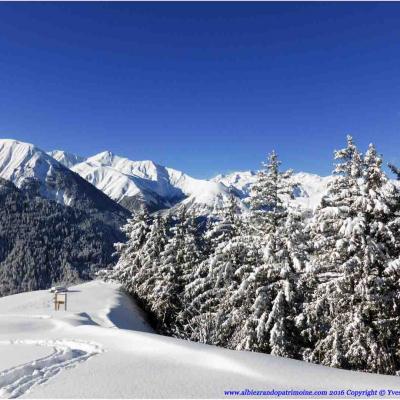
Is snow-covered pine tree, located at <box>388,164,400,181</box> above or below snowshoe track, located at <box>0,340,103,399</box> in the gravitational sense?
above

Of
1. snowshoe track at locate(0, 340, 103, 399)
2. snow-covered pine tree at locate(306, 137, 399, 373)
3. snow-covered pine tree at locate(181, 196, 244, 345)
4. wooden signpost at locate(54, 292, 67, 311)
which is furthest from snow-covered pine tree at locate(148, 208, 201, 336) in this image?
snowshoe track at locate(0, 340, 103, 399)

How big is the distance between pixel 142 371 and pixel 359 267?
11.2 metres

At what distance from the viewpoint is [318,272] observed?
2114cm

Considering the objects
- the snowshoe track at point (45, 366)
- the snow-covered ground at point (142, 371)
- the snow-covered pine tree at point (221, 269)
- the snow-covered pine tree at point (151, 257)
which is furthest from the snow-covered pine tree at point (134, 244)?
the snowshoe track at point (45, 366)

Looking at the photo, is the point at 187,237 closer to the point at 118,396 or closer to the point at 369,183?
the point at 369,183

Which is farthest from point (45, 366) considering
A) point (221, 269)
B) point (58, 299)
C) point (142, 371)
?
point (58, 299)

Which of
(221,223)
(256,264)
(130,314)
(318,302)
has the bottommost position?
(130,314)

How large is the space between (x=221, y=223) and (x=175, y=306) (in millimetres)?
11905

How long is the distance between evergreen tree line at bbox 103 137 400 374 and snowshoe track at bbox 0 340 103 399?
33.4 feet

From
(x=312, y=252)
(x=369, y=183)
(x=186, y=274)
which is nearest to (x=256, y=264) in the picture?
(x=312, y=252)

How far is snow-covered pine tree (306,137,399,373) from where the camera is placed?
17.9m

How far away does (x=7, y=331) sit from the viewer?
21.6m

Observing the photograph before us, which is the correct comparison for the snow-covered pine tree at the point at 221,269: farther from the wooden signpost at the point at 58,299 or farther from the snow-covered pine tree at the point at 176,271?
the wooden signpost at the point at 58,299

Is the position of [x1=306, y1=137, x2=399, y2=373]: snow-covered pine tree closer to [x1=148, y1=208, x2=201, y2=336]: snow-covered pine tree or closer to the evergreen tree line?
the evergreen tree line
